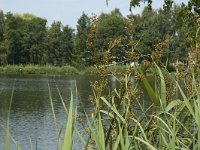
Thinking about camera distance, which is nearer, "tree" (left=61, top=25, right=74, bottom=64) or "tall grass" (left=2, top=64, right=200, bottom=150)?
"tall grass" (left=2, top=64, right=200, bottom=150)

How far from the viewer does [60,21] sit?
96.4m

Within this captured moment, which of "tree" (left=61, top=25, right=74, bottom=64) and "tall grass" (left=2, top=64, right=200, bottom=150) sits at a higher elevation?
"tree" (left=61, top=25, right=74, bottom=64)

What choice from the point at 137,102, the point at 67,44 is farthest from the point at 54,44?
the point at 137,102

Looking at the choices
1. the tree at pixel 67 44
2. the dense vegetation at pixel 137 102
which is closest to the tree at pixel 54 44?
the tree at pixel 67 44

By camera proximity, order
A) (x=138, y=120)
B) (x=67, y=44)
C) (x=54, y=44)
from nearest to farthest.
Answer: (x=138, y=120) → (x=67, y=44) → (x=54, y=44)

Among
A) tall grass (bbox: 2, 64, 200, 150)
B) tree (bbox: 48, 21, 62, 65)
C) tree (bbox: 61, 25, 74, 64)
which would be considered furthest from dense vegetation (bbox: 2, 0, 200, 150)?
tree (bbox: 48, 21, 62, 65)

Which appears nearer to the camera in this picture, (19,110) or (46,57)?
(19,110)

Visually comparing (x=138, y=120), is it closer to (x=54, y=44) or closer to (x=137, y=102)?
(x=137, y=102)

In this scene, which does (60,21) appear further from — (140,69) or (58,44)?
(140,69)

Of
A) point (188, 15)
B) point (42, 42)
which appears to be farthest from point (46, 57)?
point (188, 15)

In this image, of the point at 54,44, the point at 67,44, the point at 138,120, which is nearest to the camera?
the point at 138,120

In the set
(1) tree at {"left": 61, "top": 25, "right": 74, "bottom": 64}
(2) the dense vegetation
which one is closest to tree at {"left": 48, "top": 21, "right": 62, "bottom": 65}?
(1) tree at {"left": 61, "top": 25, "right": 74, "bottom": 64}

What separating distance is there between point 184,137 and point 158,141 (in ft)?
0.47

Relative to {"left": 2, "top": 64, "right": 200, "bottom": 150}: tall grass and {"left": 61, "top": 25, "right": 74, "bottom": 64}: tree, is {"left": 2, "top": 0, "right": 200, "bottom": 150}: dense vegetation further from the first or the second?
{"left": 61, "top": 25, "right": 74, "bottom": 64}: tree
